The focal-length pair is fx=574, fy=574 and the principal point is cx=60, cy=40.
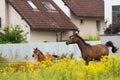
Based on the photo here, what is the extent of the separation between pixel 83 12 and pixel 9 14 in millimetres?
9536

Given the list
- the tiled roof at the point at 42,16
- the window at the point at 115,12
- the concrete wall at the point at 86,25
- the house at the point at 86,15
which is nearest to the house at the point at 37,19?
the tiled roof at the point at 42,16

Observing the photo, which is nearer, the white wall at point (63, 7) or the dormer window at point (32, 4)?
the dormer window at point (32, 4)

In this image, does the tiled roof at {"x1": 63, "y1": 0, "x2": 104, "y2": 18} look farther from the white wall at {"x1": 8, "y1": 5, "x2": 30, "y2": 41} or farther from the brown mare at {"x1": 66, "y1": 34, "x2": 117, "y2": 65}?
the brown mare at {"x1": 66, "y1": 34, "x2": 117, "y2": 65}

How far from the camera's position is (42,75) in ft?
51.4

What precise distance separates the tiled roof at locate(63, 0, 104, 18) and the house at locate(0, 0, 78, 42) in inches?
53.3

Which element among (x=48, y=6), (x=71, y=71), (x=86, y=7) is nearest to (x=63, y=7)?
(x=48, y=6)

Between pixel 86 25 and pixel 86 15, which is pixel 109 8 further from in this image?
pixel 86 25

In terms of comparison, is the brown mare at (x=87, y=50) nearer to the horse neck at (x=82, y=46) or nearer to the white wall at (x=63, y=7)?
the horse neck at (x=82, y=46)

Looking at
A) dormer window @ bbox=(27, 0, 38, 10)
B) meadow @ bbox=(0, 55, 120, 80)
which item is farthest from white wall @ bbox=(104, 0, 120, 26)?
meadow @ bbox=(0, 55, 120, 80)

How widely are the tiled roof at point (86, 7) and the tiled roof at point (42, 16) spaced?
4.32ft

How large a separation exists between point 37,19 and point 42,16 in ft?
5.58

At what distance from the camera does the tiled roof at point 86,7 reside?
208 ft

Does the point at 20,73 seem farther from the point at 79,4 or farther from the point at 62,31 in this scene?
the point at 79,4

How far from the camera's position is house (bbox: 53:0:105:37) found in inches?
2501
